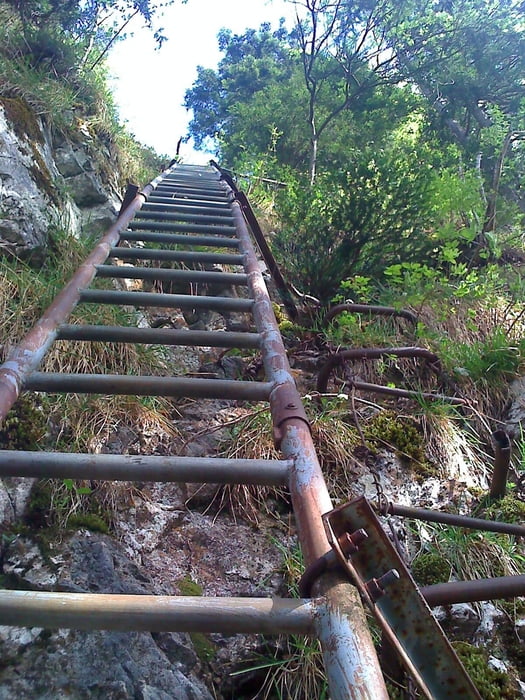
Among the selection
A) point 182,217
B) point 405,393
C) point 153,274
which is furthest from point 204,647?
point 182,217

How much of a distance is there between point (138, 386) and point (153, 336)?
333 millimetres

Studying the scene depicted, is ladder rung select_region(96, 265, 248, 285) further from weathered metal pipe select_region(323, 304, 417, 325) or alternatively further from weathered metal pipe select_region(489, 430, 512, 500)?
weathered metal pipe select_region(489, 430, 512, 500)

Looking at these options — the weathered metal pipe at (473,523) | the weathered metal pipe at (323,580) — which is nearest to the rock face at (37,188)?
the weathered metal pipe at (323,580)

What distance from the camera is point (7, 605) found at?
792 millimetres

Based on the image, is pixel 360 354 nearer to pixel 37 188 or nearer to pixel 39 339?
pixel 39 339

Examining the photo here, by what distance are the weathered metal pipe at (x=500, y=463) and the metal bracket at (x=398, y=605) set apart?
1051mm

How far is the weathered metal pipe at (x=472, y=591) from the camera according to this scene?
43.3 inches

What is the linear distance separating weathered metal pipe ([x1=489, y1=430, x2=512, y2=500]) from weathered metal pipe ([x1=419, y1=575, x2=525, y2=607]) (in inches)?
26.9

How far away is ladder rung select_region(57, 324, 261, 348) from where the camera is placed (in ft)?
5.44

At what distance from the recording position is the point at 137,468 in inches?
43.4

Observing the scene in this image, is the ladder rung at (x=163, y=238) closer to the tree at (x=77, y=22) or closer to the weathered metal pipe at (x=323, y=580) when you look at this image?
the weathered metal pipe at (x=323, y=580)

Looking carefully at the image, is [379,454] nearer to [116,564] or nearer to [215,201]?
[116,564]

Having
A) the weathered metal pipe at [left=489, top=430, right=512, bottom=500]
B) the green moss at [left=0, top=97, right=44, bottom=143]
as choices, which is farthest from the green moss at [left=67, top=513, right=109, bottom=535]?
the green moss at [left=0, top=97, right=44, bottom=143]

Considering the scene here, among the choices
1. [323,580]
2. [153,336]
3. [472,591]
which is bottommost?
[472,591]
